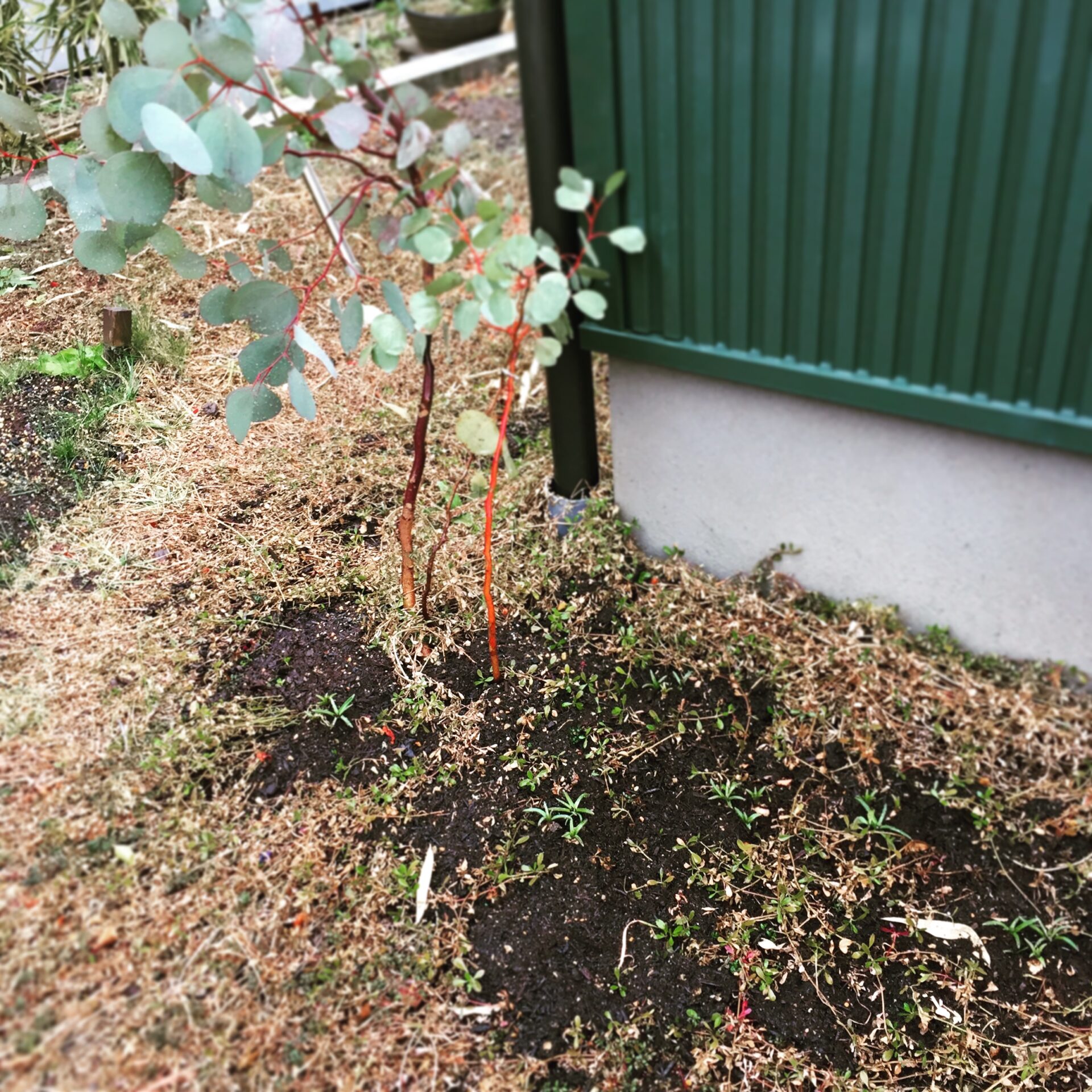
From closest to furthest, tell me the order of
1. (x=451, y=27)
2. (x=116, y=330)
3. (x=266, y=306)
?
(x=266, y=306), (x=116, y=330), (x=451, y=27)

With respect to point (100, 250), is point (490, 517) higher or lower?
lower

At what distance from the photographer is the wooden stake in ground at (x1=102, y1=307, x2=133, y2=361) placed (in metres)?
3.02

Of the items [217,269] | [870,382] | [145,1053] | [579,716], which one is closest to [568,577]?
[579,716]

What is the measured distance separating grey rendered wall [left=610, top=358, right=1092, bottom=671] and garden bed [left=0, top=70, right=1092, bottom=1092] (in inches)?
4.2

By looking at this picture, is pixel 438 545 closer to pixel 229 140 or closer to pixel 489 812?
pixel 489 812

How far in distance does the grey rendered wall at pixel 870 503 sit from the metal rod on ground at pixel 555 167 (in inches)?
3.8

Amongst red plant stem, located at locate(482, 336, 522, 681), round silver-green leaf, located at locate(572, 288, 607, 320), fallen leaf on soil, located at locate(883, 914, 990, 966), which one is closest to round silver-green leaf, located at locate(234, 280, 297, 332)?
red plant stem, located at locate(482, 336, 522, 681)

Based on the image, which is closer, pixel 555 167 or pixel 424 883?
pixel 424 883

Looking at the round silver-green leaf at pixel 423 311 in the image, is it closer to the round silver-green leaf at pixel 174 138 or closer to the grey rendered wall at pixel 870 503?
the round silver-green leaf at pixel 174 138

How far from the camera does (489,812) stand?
7.13ft

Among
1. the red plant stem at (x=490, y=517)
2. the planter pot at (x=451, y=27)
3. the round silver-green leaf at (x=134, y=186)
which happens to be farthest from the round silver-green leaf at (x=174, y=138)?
the planter pot at (x=451, y=27)

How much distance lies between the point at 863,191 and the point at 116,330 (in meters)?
2.16

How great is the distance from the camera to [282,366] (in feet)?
7.40

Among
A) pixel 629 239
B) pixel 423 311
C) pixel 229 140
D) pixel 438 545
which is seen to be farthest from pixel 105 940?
pixel 629 239
